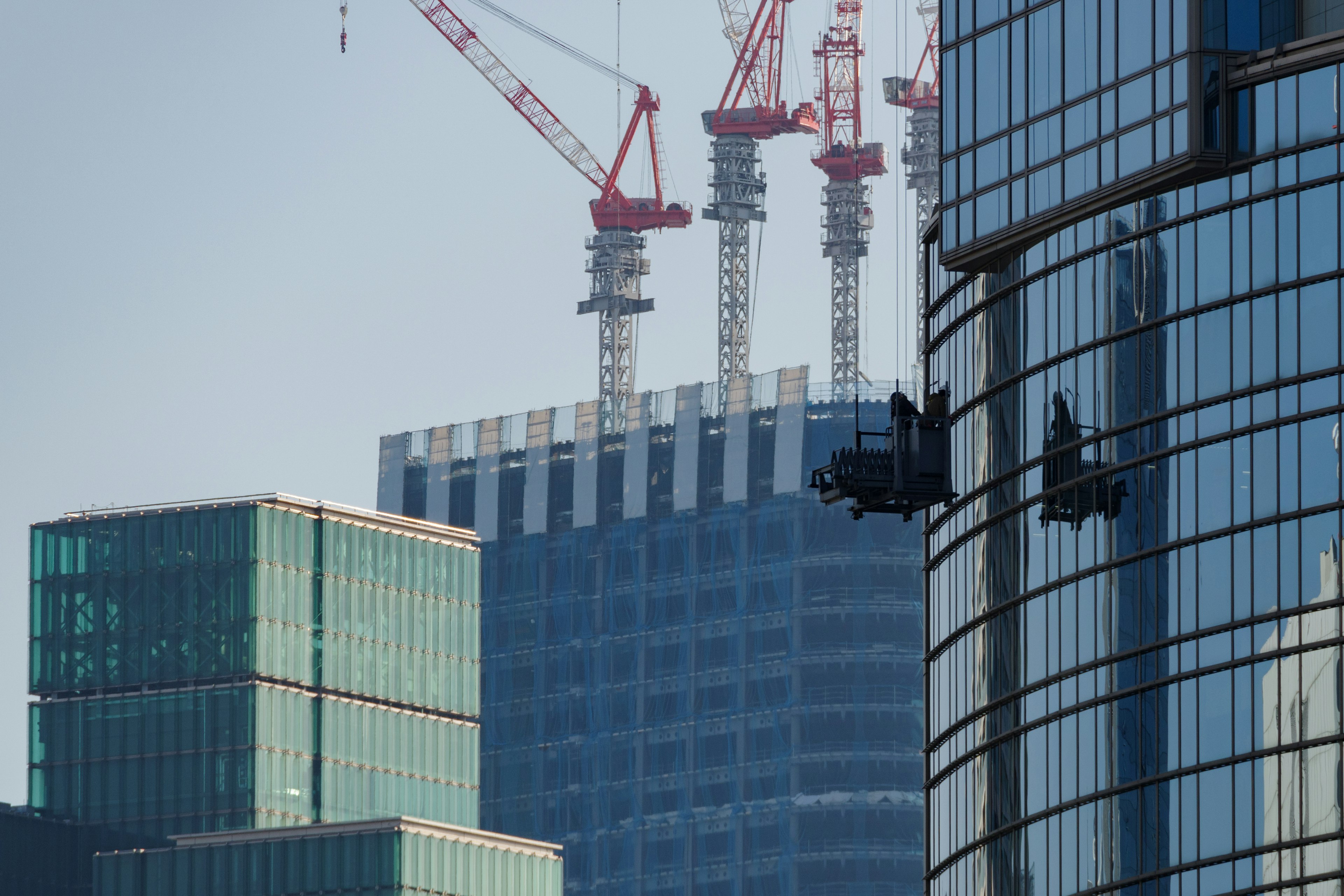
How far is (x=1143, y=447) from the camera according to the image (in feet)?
372

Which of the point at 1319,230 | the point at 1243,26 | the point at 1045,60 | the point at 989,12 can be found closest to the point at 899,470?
the point at 1045,60

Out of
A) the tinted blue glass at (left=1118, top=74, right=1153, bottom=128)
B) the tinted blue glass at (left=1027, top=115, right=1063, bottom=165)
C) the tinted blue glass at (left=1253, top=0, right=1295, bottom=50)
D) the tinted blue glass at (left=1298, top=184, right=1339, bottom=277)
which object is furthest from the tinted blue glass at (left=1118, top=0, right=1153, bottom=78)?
the tinted blue glass at (left=1298, top=184, right=1339, bottom=277)

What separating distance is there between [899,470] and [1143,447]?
8.20 meters

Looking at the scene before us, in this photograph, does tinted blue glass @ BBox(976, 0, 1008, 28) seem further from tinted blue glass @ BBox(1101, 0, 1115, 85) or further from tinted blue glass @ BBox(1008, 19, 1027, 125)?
tinted blue glass @ BBox(1101, 0, 1115, 85)

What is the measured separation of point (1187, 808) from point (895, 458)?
15.4 meters

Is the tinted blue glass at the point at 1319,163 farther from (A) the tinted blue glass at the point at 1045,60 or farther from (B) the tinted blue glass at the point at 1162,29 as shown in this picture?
(A) the tinted blue glass at the point at 1045,60

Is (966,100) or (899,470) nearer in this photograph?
(899,470)

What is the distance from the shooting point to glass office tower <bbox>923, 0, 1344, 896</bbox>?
106938 millimetres

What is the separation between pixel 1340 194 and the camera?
107 metres

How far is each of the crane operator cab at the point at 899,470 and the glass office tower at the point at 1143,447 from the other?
323 centimetres

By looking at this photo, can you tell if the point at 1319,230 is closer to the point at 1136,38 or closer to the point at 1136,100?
the point at 1136,100

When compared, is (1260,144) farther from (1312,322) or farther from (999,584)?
(999,584)

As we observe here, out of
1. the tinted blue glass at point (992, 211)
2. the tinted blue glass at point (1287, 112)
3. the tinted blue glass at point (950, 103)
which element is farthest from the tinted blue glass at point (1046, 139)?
the tinted blue glass at point (1287, 112)

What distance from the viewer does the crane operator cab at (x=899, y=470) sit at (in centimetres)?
11450
